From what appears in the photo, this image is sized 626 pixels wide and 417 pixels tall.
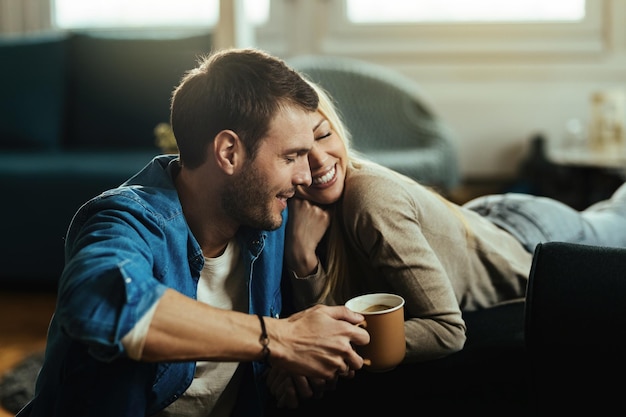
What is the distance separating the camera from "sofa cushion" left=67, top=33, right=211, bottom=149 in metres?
3.65

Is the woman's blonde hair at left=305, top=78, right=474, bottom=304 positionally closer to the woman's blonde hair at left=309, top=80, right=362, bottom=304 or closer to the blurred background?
the woman's blonde hair at left=309, top=80, right=362, bottom=304

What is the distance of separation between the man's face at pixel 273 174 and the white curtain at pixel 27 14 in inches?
143

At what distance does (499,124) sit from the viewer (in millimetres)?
4184

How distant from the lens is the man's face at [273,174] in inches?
50.6

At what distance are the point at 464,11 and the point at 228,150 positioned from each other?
3.13 m

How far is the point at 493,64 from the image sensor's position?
13.6ft

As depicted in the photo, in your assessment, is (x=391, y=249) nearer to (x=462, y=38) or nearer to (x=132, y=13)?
(x=462, y=38)

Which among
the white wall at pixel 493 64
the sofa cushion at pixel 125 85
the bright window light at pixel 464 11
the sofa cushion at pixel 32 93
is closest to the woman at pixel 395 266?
the sofa cushion at pixel 125 85

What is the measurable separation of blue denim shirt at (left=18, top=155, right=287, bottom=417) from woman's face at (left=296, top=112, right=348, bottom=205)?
4.3 inches

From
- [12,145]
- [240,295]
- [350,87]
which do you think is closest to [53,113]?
[12,145]

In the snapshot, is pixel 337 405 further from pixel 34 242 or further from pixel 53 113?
pixel 53 113

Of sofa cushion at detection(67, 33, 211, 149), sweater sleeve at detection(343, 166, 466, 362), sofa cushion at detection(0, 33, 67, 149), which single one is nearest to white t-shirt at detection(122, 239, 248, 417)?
sweater sleeve at detection(343, 166, 466, 362)

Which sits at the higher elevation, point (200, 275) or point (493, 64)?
point (493, 64)

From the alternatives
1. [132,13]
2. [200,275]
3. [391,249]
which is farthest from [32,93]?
[391,249]
